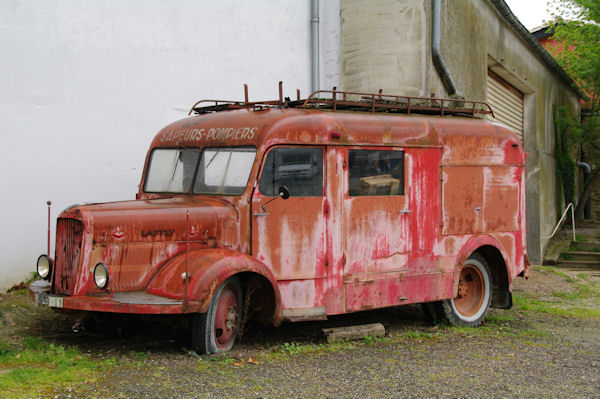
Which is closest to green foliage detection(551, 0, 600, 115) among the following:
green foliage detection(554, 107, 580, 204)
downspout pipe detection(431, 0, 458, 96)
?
green foliage detection(554, 107, 580, 204)

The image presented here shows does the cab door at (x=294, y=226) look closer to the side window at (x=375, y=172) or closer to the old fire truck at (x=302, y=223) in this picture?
the old fire truck at (x=302, y=223)

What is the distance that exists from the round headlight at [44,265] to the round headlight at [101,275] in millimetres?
722

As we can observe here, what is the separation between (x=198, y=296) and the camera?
5809 mm

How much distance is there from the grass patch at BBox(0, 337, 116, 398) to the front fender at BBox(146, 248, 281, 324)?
77 centimetres

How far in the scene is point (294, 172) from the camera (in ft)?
22.6

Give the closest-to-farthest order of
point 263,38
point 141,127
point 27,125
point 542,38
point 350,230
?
point 350,230
point 27,125
point 141,127
point 263,38
point 542,38

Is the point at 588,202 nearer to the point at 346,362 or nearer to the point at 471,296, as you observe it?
the point at 471,296

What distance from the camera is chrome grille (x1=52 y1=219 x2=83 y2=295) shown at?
596cm

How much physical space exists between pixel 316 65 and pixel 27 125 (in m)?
5.28

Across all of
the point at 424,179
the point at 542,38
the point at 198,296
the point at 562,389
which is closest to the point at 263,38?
the point at 424,179

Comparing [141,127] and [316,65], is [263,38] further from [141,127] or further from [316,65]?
[141,127]

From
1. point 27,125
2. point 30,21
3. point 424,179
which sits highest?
point 30,21

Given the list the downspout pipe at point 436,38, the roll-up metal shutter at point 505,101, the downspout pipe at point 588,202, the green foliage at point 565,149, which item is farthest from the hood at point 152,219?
the downspout pipe at point 588,202

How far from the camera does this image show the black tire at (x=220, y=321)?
6.01m
